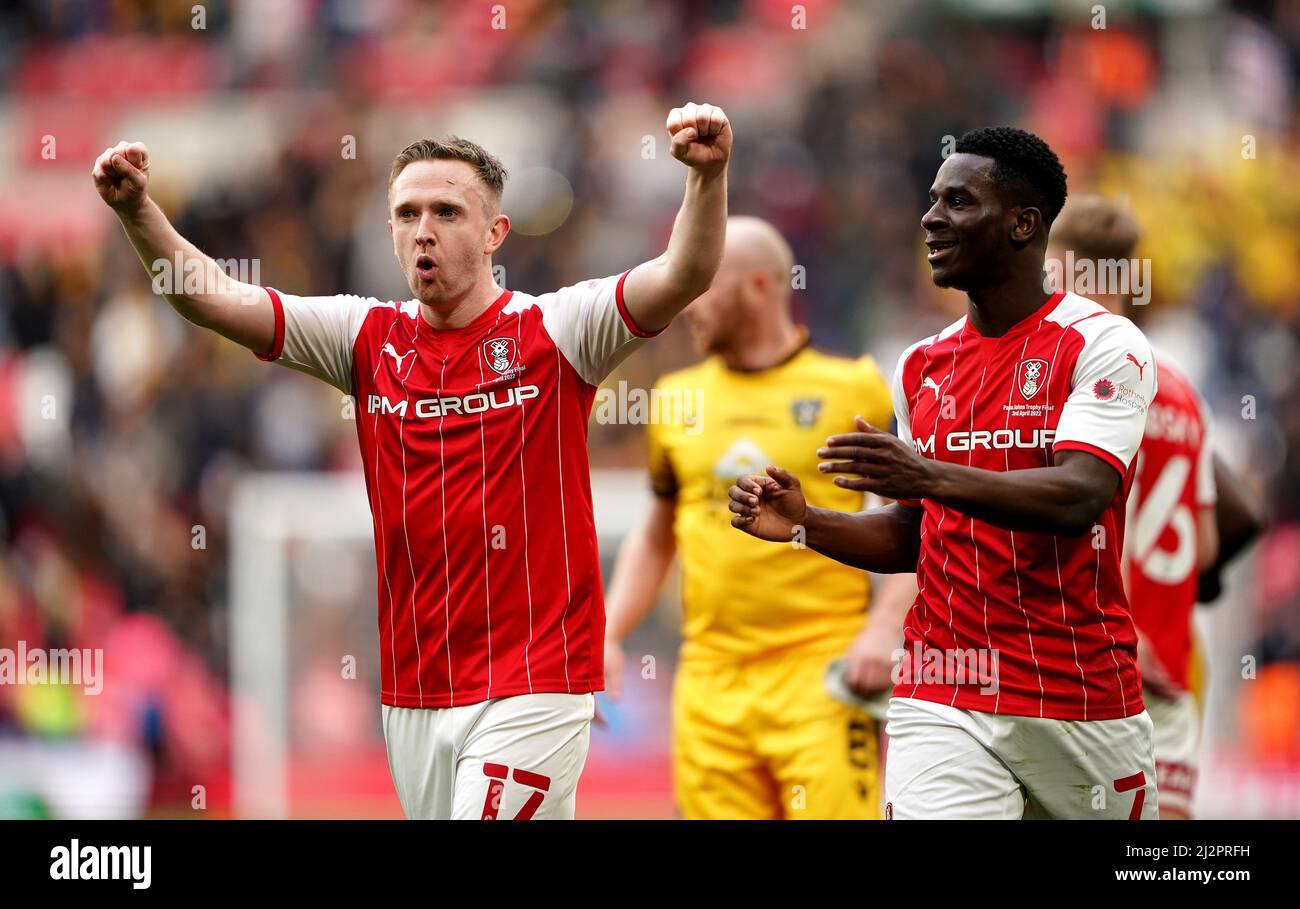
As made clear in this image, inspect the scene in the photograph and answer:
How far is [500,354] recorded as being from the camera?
4531 mm

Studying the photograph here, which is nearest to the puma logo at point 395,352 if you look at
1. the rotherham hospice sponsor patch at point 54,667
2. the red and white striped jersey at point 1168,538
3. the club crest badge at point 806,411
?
the club crest badge at point 806,411

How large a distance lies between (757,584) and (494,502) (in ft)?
6.34

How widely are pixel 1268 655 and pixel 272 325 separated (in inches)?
295

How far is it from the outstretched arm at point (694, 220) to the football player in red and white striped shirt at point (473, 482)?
0.5 inches

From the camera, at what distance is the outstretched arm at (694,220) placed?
4.14 m

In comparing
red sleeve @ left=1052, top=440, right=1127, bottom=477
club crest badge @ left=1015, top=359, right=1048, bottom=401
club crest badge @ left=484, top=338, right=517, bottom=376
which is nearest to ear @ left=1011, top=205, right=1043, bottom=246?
club crest badge @ left=1015, top=359, right=1048, bottom=401

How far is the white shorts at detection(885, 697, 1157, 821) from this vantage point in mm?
4211

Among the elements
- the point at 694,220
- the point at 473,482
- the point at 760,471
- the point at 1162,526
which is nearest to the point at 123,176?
the point at 473,482

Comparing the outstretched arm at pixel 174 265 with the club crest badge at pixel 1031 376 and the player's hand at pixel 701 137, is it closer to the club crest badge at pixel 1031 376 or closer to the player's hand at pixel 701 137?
the player's hand at pixel 701 137

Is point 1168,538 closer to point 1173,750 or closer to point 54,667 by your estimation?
point 1173,750

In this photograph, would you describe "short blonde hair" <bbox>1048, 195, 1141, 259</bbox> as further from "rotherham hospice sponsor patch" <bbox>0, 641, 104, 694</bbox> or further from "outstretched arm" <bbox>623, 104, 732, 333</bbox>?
"rotherham hospice sponsor patch" <bbox>0, 641, 104, 694</bbox>

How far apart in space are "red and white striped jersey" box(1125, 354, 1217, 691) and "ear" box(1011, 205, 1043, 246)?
1.85m

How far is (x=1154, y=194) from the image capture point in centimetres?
1258

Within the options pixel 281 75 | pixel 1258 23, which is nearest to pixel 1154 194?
pixel 1258 23
